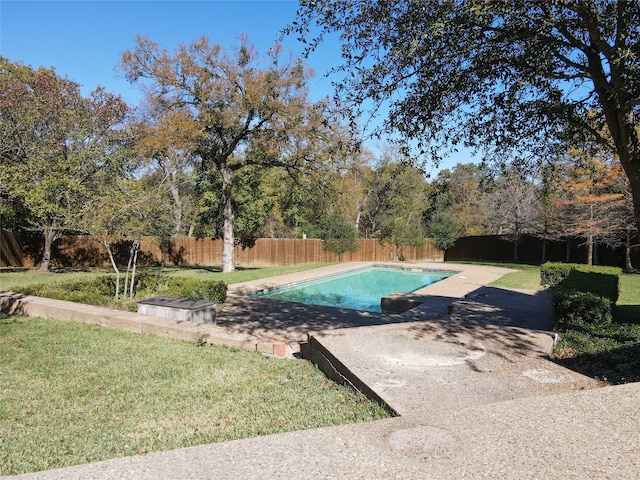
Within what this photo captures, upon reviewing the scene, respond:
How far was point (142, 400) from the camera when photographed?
3.91 metres

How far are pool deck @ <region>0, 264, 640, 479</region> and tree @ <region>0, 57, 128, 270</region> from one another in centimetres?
1369

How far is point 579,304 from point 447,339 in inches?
127

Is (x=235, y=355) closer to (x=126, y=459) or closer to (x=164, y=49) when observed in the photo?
(x=126, y=459)

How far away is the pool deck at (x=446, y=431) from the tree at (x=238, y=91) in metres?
13.7

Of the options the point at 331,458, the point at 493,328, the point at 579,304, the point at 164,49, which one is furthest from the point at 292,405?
the point at 164,49

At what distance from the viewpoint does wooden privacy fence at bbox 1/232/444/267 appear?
20591 mm

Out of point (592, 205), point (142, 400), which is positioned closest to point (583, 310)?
point (142, 400)

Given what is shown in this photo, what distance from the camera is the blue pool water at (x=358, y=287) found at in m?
14.4

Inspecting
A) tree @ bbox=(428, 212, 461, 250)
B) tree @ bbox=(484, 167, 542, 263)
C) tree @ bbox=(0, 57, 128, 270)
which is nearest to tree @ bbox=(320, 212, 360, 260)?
tree @ bbox=(428, 212, 461, 250)

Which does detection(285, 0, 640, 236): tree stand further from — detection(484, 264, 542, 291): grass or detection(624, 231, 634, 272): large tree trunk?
detection(624, 231, 634, 272): large tree trunk

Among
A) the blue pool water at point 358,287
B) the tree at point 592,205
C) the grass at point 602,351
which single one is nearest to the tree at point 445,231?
the blue pool water at point 358,287

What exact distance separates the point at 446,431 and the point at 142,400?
9.02ft

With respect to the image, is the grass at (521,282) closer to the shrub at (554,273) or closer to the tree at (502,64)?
the shrub at (554,273)

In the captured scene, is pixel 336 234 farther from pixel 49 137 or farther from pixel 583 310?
pixel 583 310
